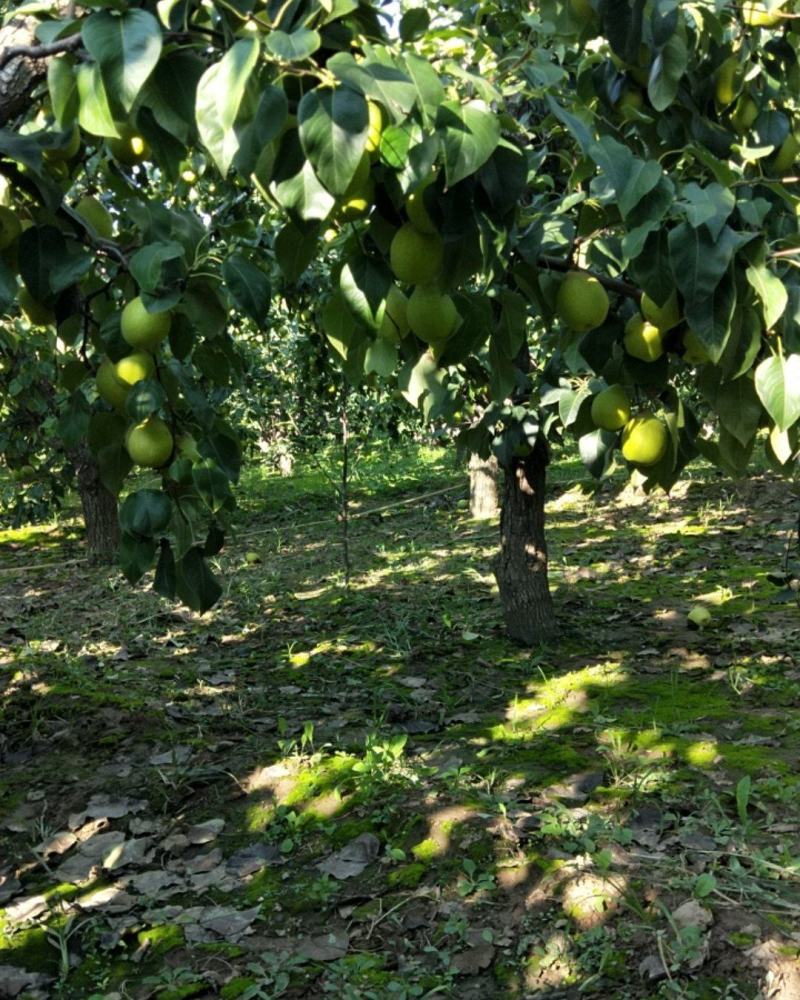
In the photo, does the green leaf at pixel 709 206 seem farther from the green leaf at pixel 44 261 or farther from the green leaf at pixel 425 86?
the green leaf at pixel 44 261

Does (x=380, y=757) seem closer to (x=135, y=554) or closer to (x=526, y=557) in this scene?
(x=135, y=554)

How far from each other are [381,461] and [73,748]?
1282 cm

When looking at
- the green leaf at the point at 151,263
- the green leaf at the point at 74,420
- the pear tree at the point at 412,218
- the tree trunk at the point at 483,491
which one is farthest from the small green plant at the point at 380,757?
the tree trunk at the point at 483,491

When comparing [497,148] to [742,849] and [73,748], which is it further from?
[73,748]

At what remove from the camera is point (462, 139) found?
3.51 feet

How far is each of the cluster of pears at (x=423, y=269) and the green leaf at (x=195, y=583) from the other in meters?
0.75

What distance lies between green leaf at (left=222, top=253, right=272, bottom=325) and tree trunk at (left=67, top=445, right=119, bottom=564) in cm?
680

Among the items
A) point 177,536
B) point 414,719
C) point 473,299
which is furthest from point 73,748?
point 473,299

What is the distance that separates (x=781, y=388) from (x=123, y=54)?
95 centimetres

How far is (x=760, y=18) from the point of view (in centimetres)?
205

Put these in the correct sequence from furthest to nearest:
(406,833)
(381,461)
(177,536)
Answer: (381,461) → (406,833) → (177,536)

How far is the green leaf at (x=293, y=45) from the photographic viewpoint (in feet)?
3.34

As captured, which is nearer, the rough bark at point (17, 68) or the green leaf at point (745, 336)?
the green leaf at point (745, 336)

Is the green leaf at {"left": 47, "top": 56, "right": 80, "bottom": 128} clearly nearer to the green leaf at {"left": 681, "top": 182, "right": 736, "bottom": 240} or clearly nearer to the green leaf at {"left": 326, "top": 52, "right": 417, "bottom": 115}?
the green leaf at {"left": 326, "top": 52, "right": 417, "bottom": 115}
